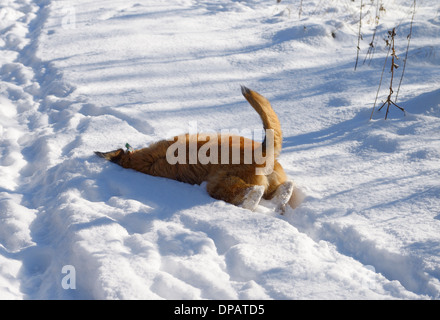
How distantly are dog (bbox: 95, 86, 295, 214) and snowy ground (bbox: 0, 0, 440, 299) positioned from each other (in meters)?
0.12

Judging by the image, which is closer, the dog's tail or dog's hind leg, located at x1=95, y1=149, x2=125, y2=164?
the dog's tail

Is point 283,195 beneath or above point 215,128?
above

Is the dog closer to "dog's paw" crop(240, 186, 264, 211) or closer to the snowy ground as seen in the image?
"dog's paw" crop(240, 186, 264, 211)

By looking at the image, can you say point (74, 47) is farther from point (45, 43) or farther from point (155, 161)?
point (155, 161)

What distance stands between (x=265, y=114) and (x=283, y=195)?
2.25 feet

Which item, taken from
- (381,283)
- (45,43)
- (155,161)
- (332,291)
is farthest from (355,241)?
(45,43)

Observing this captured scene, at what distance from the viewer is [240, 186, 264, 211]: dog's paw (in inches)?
118

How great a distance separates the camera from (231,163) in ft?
10.4

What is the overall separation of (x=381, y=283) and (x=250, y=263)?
2.43 ft
